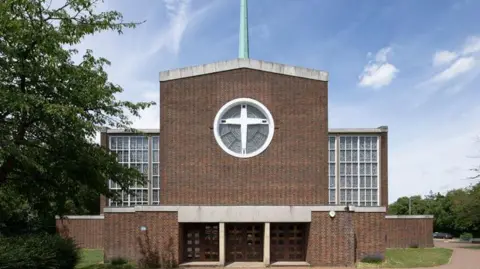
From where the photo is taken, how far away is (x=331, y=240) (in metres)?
22.3

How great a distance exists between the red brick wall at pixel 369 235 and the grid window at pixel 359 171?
19685 mm

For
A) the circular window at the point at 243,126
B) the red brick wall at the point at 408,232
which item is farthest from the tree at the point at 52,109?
the red brick wall at the point at 408,232

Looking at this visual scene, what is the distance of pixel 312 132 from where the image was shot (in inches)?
941

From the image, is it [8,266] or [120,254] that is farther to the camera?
[120,254]

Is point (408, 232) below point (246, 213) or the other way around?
below

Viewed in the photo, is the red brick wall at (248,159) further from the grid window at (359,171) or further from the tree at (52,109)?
the grid window at (359,171)

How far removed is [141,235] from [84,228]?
14.6 meters

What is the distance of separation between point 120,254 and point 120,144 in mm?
18452

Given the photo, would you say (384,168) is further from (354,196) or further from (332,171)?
(332,171)

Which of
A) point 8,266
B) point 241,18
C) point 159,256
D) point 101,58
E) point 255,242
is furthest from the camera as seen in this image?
point 241,18

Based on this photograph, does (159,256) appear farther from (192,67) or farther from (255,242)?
(192,67)

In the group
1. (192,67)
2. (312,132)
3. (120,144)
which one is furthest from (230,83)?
(120,144)

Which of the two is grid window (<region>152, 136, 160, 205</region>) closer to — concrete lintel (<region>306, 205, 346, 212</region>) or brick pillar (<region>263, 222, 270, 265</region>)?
brick pillar (<region>263, 222, 270, 265</region>)

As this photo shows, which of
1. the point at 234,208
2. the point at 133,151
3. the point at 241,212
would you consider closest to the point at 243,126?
the point at 234,208
